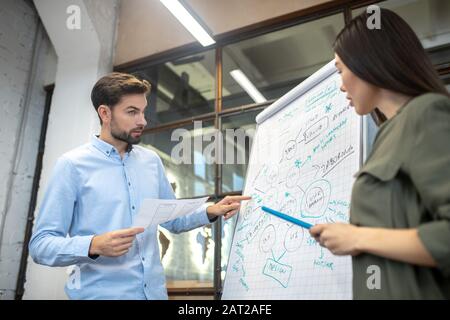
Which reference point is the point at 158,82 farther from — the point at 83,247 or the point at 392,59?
the point at 392,59

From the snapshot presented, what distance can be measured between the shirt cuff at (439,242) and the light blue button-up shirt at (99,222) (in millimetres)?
963

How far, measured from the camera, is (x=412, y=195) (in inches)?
27.2

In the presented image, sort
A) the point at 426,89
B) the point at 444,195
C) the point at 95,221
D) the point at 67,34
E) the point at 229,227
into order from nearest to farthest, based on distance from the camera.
Answer: the point at 444,195 < the point at 426,89 < the point at 95,221 < the point at 229,227 < the point at 67,34

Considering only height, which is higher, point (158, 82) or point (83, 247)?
point (158, 82)

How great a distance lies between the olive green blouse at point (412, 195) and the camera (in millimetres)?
614

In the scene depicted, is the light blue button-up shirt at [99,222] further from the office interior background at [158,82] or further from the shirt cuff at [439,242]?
the office interior background at [158,82]

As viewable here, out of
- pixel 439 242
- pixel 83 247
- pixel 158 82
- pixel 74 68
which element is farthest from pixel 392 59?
pixel 74 68

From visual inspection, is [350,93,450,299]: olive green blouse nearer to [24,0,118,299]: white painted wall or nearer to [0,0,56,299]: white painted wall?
[24,0,118,299]: white painted wall

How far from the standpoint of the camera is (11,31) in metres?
3.28

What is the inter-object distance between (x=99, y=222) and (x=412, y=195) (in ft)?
3.43

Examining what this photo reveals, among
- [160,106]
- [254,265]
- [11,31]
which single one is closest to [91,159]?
[254,265]

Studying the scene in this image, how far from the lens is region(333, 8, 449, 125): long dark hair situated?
2.47ft

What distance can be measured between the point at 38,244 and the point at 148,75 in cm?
221
